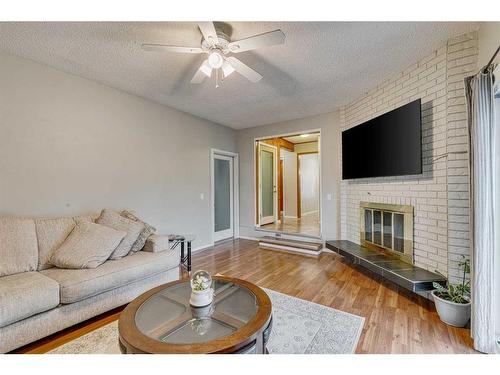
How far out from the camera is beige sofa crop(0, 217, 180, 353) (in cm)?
166

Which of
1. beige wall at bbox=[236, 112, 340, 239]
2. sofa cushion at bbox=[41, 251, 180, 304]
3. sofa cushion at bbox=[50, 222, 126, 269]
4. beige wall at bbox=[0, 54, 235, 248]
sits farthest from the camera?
beige wall at bbox=[236, 112, 340, 239]

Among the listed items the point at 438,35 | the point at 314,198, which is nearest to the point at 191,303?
the point at 438,35

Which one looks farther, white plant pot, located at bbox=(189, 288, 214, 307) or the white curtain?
the white curtain

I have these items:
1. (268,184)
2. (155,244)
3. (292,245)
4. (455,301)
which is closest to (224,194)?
(268,184)

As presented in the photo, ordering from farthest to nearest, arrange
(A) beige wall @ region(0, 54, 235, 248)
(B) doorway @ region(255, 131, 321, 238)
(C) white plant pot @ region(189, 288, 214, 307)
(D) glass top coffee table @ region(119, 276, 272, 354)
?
1. (B) doorway @ region(255, 131, 321, 238)
2. (A) beige wall @ region(0, 54, 235, 248)
3. (C) white plant pot @ region(189, 288, 214, 307)
4. (D) glass top coffee table @ region(119, 276, 272, 354)

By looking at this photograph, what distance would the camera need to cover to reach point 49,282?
72.2 inches

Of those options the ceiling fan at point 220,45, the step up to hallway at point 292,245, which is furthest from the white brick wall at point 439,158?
the ceiling fan at point 220,45

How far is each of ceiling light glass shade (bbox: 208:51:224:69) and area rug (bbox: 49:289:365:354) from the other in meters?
2.38

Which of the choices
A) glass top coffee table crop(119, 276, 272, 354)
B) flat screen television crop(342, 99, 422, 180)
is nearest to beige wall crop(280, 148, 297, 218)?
flat screen television crop(342, 99, 422, 180)

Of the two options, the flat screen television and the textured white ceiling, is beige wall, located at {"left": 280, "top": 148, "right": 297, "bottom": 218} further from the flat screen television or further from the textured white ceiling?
the textured white ceiling

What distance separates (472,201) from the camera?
179 cm

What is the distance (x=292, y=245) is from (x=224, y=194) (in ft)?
6.51
